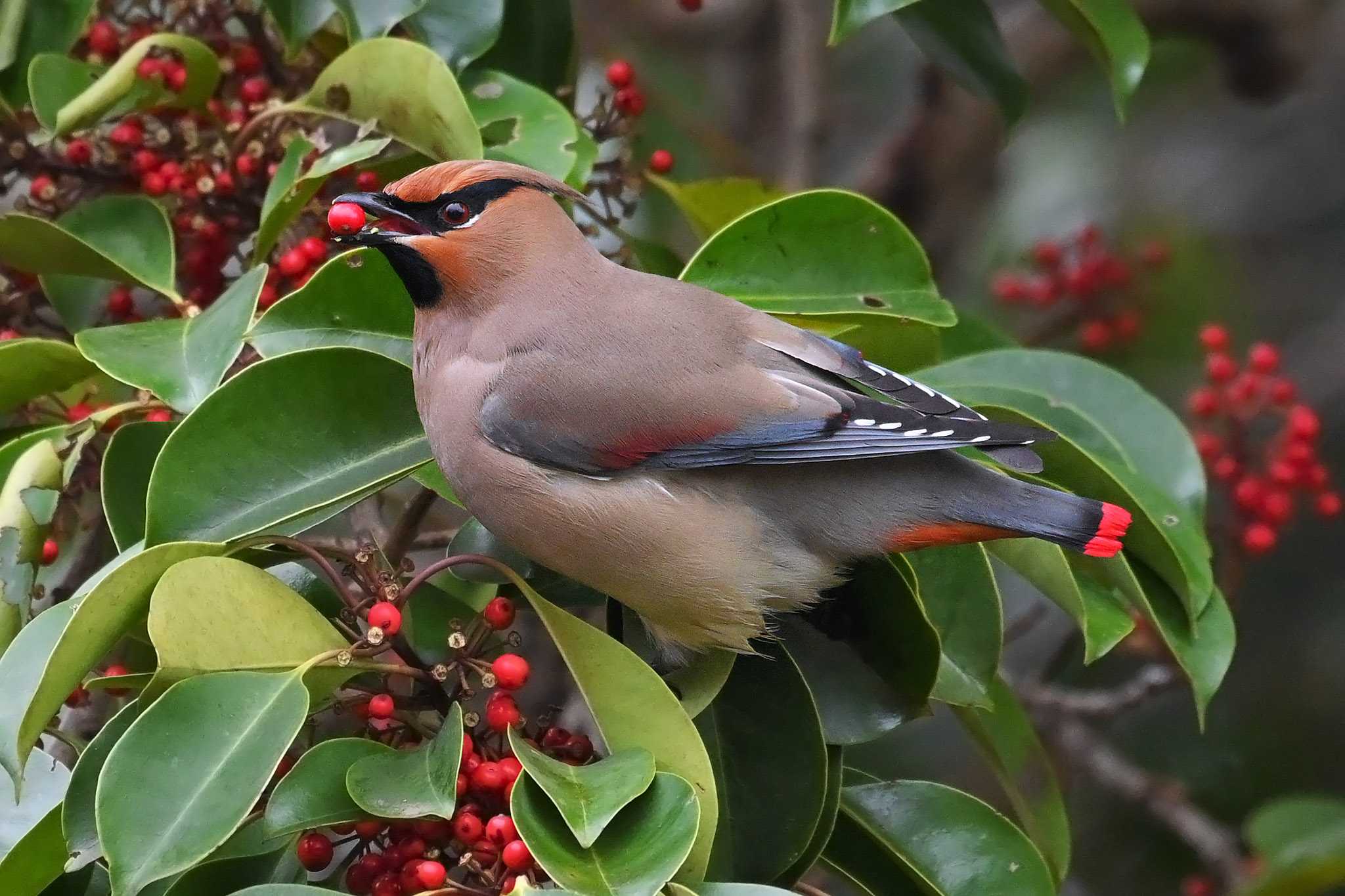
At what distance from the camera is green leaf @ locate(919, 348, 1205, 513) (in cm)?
273

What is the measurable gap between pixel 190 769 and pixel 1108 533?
1283 millimetres

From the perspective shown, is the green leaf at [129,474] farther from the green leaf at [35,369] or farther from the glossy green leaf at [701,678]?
the glossy green leaf at [701,678]

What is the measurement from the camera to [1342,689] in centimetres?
493

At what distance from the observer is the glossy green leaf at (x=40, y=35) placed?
2797mm

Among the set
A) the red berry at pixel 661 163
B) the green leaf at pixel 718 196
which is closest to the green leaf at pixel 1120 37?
the green leaf at pixel 718 196

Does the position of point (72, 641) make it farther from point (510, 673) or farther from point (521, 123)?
point (521, 123)

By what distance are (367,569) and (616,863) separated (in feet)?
1.74

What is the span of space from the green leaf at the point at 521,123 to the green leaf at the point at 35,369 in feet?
2.44

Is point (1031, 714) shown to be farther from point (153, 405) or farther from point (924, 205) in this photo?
point (153, 405)

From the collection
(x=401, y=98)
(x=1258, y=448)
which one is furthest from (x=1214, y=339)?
(x=401, y=98)

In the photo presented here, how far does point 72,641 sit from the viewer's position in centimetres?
190

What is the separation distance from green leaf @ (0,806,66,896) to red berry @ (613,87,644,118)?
1.67 meters

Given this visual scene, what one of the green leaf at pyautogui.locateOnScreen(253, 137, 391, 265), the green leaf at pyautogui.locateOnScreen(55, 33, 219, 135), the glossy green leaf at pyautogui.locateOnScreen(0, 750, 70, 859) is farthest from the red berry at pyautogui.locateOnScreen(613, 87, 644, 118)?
the glossy green leaf at pyautogui.locateOnScreen(0, 750, 70, 859)

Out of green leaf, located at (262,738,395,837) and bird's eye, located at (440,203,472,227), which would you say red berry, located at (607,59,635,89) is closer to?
bird's eye, located at (440,203,472,227)
